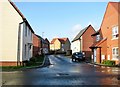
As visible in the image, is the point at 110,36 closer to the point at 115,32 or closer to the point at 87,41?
the point at 115,32

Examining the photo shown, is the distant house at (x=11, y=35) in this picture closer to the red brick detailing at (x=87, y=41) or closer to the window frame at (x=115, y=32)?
the window frame at (x=115, y=32)

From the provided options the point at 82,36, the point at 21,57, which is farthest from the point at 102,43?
the point at 82,36

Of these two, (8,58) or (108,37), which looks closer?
(8,58)

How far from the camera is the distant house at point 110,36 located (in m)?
35.7

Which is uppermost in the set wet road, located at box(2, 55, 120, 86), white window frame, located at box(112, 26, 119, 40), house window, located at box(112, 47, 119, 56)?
white window frame, located at box(112, 26, 119, 40)

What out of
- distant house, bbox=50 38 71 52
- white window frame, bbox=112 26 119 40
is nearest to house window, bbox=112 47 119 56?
white window frame, bbox=112 26 119 40

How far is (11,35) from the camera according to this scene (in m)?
31.1

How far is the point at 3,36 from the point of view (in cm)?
3103

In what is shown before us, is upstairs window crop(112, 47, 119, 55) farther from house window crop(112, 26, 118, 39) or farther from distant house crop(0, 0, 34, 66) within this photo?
distant house crop(0, 0, 34, 66)

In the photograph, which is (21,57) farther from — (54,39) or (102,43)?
(54,39)

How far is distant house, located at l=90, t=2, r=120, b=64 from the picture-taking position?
35656 millimetres

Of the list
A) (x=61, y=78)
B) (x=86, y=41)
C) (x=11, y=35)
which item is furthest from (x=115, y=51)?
(x=86, y=41)

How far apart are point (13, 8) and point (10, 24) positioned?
6.23ft

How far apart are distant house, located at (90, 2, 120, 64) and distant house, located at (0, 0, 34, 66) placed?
1237 centimetres
